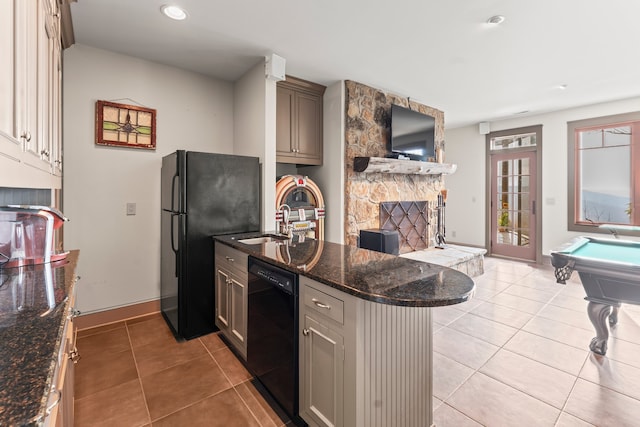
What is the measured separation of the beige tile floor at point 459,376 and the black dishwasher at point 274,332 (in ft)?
0.55

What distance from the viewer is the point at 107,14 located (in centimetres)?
229

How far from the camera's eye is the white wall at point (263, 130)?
303 cm

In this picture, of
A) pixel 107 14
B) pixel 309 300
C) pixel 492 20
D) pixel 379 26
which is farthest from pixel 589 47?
pixel 107 14

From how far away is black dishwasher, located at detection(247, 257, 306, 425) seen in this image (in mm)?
1607

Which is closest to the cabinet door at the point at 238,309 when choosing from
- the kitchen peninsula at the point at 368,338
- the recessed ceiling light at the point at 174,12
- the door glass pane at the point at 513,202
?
the kitchen peninsula at the point at 368,338

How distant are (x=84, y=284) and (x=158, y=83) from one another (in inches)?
84.3

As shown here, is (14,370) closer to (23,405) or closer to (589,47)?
(23,405)

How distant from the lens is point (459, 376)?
2.13m

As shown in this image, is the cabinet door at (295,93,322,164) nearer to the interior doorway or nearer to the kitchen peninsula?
the kitchen peninsula

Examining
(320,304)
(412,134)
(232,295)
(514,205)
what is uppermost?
(412,134)

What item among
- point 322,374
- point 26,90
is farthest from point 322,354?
point 26,90

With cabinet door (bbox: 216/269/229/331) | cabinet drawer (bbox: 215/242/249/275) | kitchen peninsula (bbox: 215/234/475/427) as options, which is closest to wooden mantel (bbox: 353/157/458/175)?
cabinet drawer (bbox: 215/242/249/275)

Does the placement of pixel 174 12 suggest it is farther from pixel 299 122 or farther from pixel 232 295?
pixel 232 295

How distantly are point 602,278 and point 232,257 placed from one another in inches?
110
